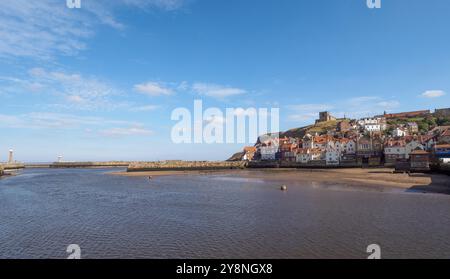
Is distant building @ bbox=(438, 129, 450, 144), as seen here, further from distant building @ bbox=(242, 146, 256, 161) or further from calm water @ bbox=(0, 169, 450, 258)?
distant building @ bbox=(242, 146, 256, 161)

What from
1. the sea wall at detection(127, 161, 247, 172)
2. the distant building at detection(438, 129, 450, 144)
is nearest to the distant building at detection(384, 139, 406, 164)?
the distant building at detection(438, 129, 450, 144)

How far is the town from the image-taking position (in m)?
71.0

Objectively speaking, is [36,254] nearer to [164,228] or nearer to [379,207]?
[164,228]

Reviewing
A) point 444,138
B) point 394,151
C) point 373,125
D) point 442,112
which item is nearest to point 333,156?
point 394,151

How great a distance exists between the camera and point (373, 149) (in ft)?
299

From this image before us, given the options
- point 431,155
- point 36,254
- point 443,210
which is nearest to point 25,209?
point 36,254

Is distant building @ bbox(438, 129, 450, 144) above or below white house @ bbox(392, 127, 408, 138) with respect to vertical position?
below

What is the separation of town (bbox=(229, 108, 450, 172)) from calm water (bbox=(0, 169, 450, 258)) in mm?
41195

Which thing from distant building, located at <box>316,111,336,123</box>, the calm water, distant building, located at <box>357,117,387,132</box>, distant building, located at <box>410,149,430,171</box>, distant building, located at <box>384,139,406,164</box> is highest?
distant building, located at <box>316,111,336,123</box>

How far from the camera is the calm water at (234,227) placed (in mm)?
16641

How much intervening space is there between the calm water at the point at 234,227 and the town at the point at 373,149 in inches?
1622

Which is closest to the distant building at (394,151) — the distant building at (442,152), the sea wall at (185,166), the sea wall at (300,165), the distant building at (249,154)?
the distant building at (442,152)

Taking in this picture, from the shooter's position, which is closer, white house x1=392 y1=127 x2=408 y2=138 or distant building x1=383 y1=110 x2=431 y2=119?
white house x1=392 y1=127 x2=408 y2=138

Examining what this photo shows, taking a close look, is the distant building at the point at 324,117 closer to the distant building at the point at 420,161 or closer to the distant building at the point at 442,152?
the distant building at the point at 442,152
